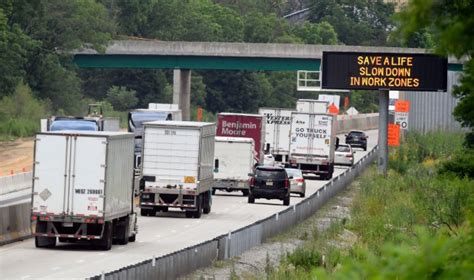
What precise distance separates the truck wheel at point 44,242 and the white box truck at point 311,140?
38219mm

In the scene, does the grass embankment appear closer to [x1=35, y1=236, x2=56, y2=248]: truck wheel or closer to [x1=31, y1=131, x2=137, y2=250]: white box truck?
[x1=31, y1=131, x2=137, y2=250]: white box truck

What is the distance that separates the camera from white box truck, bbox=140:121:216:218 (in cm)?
4219

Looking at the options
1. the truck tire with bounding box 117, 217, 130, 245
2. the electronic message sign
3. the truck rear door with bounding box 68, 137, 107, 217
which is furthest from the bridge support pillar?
the truck rear door with bounding box 68, 137, 107, 217

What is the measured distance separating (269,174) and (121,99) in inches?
3104

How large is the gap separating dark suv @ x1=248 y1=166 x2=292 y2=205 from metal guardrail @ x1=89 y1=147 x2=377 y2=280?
1829mm

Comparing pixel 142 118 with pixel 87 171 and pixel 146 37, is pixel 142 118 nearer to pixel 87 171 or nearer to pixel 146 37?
pixel 87 171

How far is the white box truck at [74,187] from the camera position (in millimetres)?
30922

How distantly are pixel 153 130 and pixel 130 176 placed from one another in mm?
8762

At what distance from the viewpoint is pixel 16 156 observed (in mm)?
79250

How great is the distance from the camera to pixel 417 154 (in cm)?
8081

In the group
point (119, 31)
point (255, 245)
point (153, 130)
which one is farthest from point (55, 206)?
point (119, 31)

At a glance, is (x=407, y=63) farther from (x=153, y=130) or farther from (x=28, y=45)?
(x=28, y=45)

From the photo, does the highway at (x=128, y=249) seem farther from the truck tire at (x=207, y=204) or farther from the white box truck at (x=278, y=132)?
the white box truck at (x=278, y=132)

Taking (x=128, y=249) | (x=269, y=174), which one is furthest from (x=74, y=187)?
(x=269, y=174)
